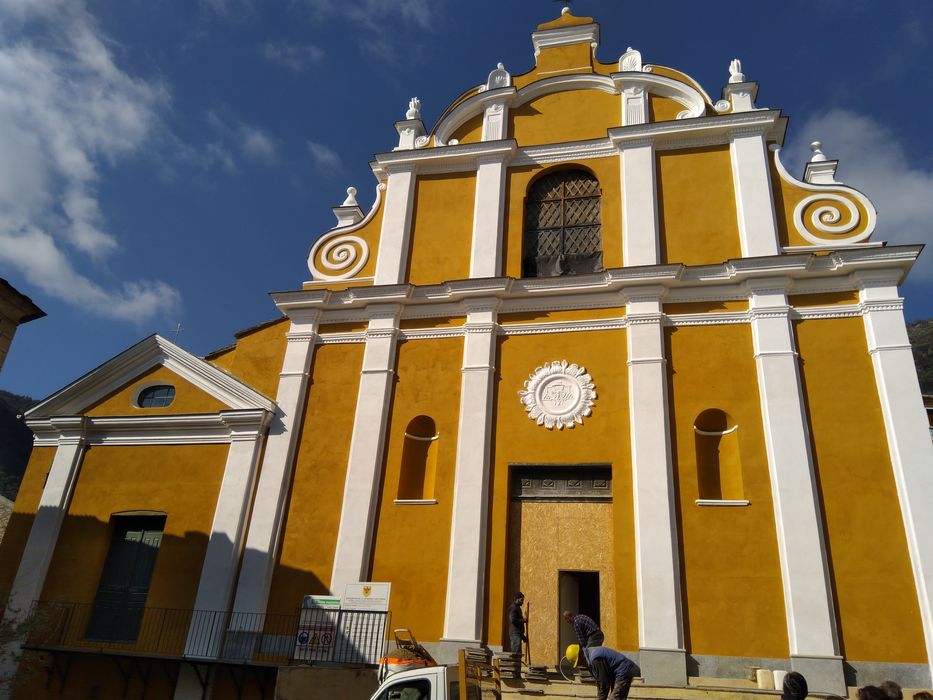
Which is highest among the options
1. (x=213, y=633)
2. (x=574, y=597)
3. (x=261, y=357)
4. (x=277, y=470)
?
(x=261, y=357)

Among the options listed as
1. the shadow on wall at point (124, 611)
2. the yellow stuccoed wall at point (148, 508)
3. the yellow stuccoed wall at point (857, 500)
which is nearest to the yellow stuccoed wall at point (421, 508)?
the shadow on wall at point (124, 611)

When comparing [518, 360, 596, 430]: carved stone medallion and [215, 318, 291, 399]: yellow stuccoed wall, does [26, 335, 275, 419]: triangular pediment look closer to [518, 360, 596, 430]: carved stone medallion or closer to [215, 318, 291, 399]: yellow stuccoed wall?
[215, 318, 291, 399]: yellow stuccoed wall

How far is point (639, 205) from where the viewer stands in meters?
Result: 14.8

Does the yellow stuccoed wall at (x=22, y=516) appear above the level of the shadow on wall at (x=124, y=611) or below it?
above

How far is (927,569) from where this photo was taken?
34.9ft

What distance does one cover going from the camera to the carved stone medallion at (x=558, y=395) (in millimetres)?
13219

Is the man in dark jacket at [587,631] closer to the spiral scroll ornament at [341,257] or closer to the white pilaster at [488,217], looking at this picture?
the white pilaster at [488,217]

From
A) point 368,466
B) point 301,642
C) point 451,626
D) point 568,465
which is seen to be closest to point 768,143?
point 568,465

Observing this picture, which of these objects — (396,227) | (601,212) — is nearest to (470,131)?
(396,227)

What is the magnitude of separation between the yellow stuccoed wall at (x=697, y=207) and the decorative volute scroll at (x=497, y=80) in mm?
4376

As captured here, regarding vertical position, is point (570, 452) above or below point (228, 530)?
above

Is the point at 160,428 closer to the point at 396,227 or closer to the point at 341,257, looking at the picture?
the point at 341,257

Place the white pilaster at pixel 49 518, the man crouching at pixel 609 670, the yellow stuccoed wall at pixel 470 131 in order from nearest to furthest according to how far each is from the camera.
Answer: the man crouching at pixel 609 670 → the white pilaster at pixel 49 518 → the yellow stuccoed wall at pixel 470 131

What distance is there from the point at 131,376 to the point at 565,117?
37.0ft
